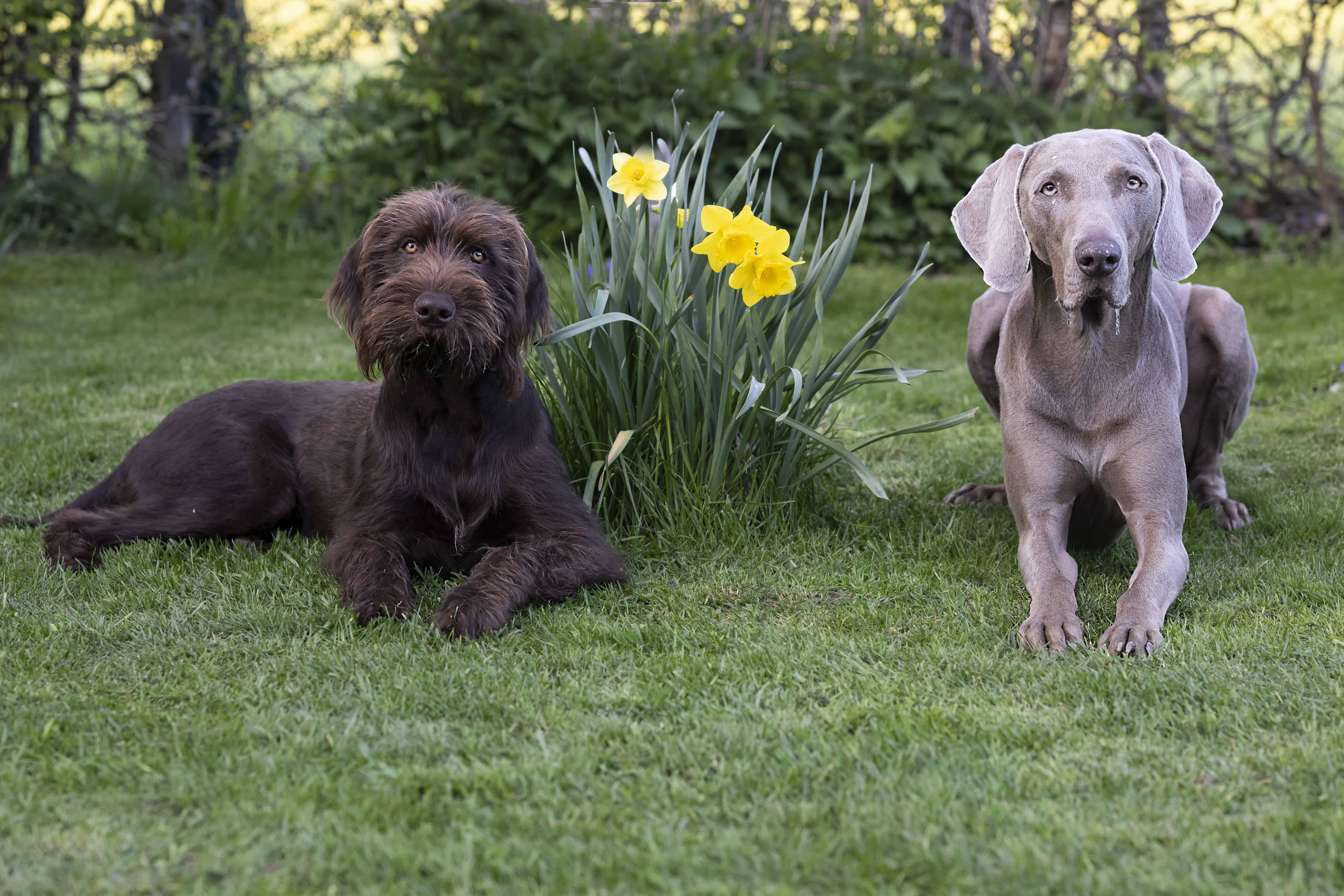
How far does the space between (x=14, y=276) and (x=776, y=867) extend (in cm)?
867

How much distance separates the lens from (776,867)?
203cm

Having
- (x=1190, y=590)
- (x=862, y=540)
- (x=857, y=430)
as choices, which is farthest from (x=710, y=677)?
(x=857, y=430)

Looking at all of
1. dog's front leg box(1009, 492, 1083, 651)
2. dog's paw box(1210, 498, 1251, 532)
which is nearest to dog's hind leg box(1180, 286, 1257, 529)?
dog's paw box(1210, 498, 1251, 532)

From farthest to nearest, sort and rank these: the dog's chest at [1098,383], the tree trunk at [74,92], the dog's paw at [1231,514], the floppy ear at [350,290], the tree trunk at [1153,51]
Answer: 1. the tree trunk at [74,92]
2. the tree trunk at [1153,51]
3. the dog's paw at [1231,514]
4. the floppy ear at [350,290]
5. the dog's chest at [1098,383]

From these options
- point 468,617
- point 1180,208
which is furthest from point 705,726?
point 1180,208

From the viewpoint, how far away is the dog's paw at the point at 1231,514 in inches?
159

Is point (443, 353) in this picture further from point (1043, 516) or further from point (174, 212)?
point (174, 212)

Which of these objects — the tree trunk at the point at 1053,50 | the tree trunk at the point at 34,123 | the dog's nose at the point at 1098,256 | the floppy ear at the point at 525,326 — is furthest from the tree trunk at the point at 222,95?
the dog's nose at the point at 1098,256

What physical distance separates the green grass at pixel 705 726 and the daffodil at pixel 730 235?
920 mm

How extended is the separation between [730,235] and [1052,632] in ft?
4.79

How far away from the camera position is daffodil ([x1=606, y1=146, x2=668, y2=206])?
375 cm

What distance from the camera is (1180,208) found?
3.25 metres

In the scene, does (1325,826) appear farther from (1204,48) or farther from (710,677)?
(1204,48)

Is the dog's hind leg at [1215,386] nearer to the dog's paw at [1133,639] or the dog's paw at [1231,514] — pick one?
the dog's paw at [1231,514]
